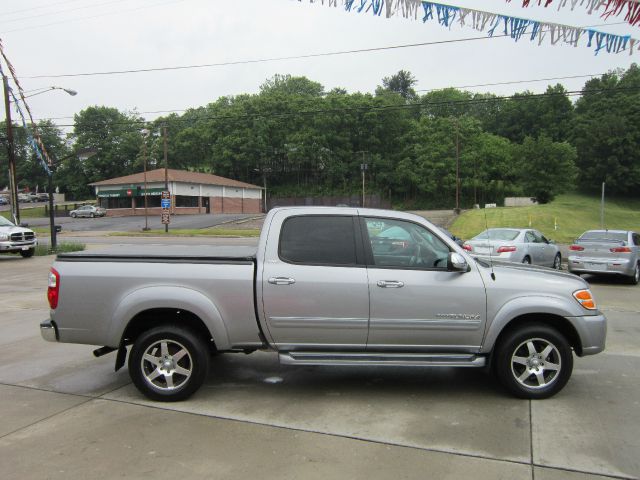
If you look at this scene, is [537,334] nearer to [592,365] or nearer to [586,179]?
[592,365]

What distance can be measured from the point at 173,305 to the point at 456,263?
8.62 feet

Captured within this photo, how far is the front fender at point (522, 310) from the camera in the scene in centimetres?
477

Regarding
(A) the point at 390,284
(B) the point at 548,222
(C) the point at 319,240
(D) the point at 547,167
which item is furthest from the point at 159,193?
(A) the point at 390,284

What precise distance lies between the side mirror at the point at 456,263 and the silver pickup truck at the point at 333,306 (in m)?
0.01

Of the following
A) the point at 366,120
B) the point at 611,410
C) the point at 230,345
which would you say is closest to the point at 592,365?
the point at 611,410

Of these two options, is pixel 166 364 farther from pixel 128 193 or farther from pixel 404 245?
pixel 128 193

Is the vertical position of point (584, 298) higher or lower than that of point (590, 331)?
higher

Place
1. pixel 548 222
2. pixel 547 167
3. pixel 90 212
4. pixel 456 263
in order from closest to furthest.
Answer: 1. pixel 456 263
2. pixel 548 222
3. pixel 547 167
4. pixel 90 212

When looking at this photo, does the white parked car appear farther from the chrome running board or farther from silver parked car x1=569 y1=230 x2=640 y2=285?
silver parked car x1=569 y1=230 x2=640 y2=285

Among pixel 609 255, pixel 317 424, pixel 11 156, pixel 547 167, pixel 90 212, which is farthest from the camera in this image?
pixel 90 212

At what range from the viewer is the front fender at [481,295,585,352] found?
4.77 metres

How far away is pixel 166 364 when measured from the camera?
16.1ft

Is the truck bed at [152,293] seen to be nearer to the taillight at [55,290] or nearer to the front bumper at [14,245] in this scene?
the taillight at [55,290]

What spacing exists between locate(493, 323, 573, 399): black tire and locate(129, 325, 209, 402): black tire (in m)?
2.82
